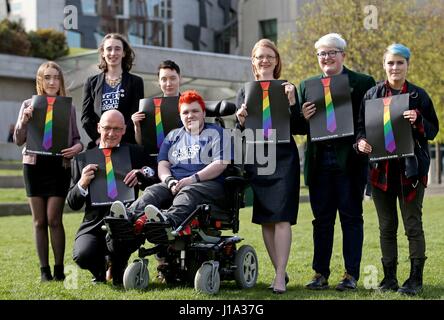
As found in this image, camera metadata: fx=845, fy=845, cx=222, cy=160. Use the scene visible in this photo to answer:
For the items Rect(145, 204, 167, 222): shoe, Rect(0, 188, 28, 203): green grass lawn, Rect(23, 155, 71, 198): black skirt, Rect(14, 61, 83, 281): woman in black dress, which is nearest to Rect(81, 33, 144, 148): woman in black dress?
Rect(14, 61, 83, 281): woman in black dress

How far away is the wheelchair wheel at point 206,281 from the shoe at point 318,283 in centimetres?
92

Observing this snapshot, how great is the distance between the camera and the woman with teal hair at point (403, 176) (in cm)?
694

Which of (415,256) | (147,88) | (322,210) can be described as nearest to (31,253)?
(322,210)

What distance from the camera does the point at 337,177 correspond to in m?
7.30

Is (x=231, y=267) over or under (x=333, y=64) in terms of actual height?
under

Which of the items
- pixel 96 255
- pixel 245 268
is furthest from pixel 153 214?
pixel 245 268

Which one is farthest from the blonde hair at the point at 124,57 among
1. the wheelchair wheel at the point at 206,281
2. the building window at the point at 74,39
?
the building window at the point at 74,39

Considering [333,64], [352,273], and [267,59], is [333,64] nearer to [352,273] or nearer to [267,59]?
[267,59]

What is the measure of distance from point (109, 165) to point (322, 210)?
1926 millimetres

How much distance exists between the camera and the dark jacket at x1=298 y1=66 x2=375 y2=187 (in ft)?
23.7

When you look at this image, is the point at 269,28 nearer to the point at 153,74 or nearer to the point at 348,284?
the point at 153,74

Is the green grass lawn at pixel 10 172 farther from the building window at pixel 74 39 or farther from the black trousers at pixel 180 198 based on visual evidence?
the building window at pixel 74 39
